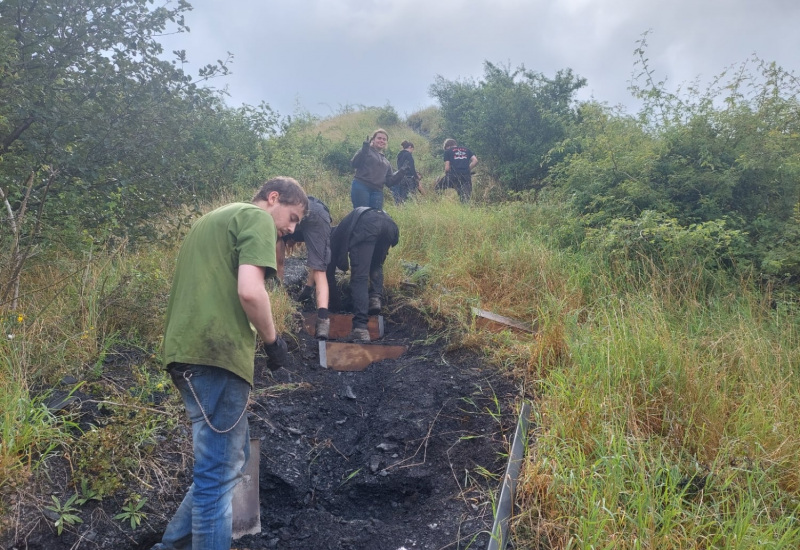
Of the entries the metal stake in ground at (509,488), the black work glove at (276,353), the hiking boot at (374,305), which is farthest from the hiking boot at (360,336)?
the black work glove at (276,353)

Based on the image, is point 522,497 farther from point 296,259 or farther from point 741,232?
A: point 296,259

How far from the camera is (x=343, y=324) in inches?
219

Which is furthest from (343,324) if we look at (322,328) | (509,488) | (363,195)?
(509,488)

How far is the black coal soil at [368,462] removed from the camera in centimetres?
273

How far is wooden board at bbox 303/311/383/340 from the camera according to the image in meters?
5.48

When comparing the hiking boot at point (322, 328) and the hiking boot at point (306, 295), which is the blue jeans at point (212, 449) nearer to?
the hiking boot at point (322, 328)

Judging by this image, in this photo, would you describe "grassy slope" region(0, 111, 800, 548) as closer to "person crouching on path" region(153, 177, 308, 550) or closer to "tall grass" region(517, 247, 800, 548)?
"tall grass" region(517, 247, 800, 548)

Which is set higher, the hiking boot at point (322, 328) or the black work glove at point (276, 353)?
the black work glove at point (276, 353)

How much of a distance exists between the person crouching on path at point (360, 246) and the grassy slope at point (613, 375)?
2.09 feet

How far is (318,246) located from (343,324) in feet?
3.16

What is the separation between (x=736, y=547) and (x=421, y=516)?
1.49 meters

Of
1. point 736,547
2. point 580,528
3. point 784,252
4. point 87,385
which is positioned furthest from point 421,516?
point 784,252

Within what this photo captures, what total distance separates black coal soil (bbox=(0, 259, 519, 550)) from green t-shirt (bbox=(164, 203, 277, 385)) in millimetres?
1048

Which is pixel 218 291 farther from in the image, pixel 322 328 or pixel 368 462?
pixel 322 328
